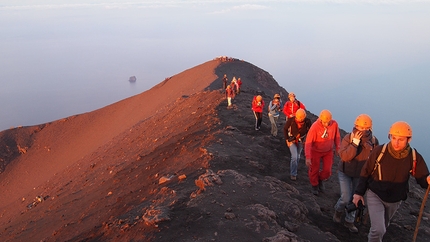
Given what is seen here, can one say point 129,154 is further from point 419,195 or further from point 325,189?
point 419,195

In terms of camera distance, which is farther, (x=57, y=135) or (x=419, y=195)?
(x=57, y=135)

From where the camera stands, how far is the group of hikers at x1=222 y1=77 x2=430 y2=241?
4.66 meters

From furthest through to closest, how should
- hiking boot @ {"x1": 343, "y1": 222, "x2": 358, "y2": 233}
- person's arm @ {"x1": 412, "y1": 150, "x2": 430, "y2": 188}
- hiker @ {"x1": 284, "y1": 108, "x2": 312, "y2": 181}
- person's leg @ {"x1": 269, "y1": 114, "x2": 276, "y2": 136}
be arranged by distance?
person's leg @ {"x1": 269, "y1": 114, "x2": 276, "y2": 136} → hiker @ {"x1": 284, "y1": 108, "x2": 312, "y2": 181} → hiking boot @ {"x1": 343, "y1": 222, "x2": 358, "y2": 233} → person's arm @ {"x1": 412, "y1": 150, "x2": 430, "y2": 188}

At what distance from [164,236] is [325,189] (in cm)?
455

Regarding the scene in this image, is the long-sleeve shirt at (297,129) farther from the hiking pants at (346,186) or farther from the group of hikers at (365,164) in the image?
the hiking pants at (346,186)

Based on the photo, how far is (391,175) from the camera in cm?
473

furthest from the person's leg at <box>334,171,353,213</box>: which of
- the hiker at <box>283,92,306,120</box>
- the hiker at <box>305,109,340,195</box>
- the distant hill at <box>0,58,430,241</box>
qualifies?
the hiker at <box>283,92,306,120</box>

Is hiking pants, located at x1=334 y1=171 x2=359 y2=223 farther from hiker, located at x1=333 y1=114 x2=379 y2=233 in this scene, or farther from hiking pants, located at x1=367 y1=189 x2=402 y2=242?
hiking pants, located at x1=367 y1=189 x2=402 y2=242

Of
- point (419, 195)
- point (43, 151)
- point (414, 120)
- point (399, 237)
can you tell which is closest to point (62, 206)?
point (399, 237)

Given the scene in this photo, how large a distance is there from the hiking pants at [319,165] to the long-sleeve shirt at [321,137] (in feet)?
0.68

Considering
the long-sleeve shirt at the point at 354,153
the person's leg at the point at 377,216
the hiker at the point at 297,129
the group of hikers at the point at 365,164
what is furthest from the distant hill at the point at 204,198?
the long-sleeve shirt at the point at 354,153

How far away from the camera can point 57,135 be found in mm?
28469

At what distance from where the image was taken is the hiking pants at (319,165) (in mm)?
7196

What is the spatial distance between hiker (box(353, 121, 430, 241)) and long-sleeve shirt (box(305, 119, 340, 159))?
1969 mm
